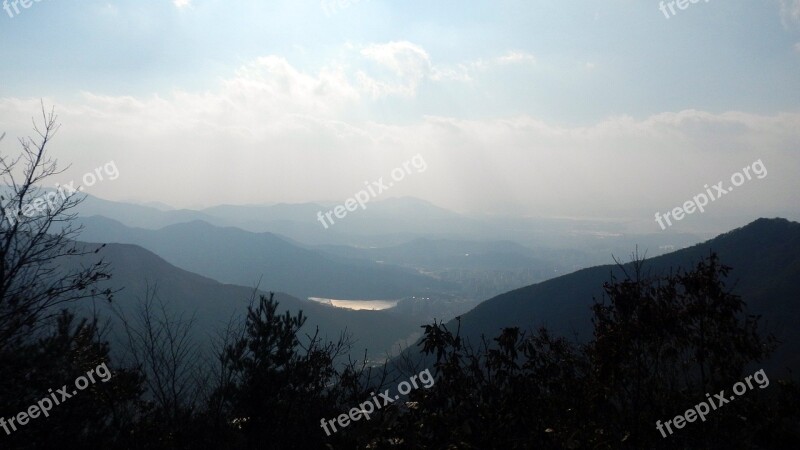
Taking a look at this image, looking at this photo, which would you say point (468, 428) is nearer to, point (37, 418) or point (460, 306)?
point (37, 418)

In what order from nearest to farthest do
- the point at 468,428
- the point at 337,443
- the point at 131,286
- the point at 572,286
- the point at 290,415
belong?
the point at 468,428, the point at 337,443, the point at 290,415, the point at 572,286, the point at 131,286

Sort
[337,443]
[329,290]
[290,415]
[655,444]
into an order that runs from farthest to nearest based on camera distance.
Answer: [329,290] < [290,415] < [655,444] < [337,443]

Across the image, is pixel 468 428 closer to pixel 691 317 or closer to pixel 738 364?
pixel 691 317

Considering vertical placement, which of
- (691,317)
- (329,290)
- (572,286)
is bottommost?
(572,286)

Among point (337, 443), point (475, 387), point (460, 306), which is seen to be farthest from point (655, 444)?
point (460, 306)

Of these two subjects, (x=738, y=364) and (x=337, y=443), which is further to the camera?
(x=738, y=364)

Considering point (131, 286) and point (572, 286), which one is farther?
point (131, 286)

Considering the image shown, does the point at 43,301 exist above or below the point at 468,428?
above

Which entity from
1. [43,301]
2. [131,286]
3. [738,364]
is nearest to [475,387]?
[738,364]

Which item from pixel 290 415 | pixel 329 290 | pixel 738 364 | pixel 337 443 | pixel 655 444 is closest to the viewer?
pixel 337 443
